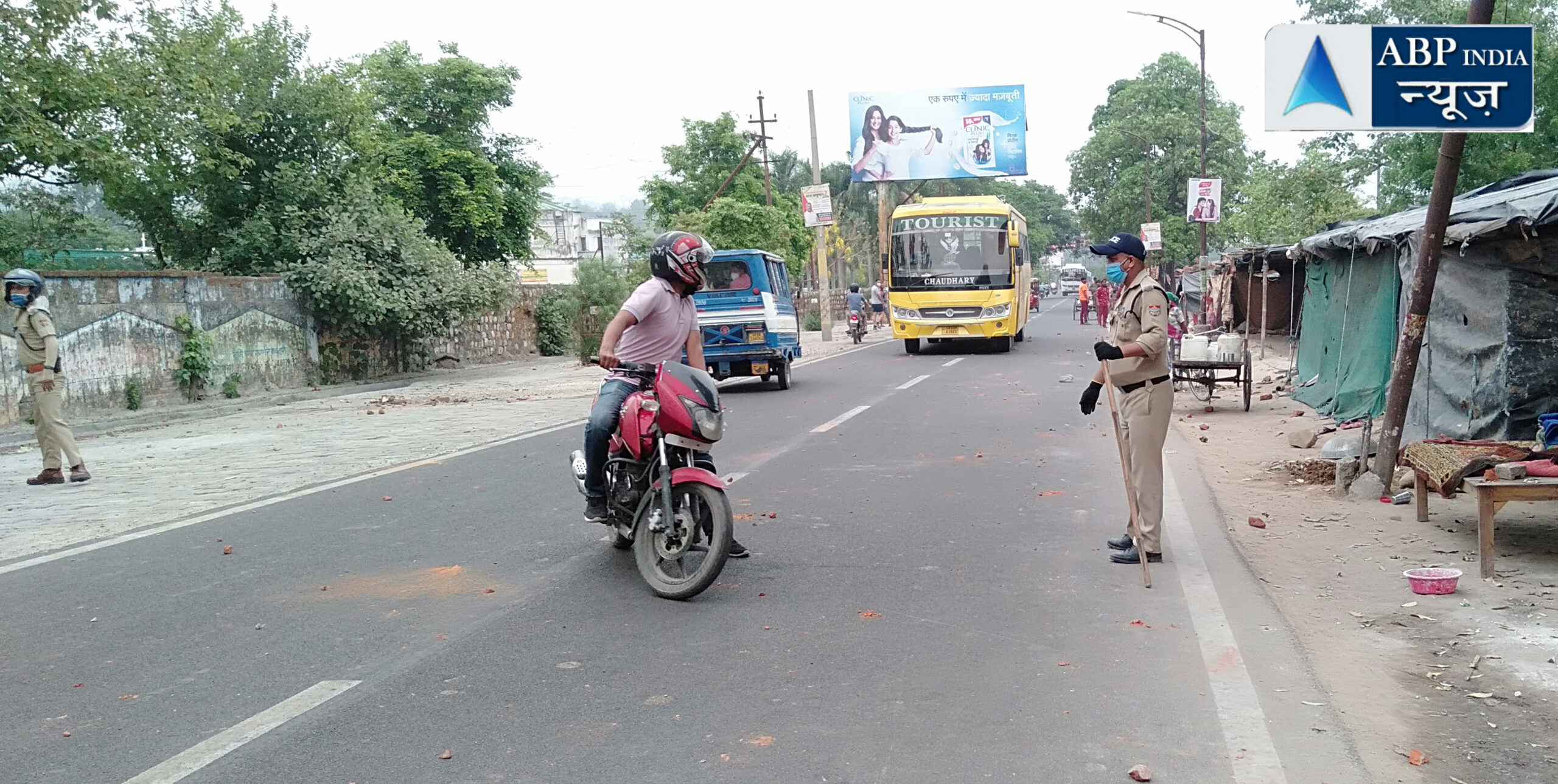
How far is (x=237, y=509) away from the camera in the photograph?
29.7ft

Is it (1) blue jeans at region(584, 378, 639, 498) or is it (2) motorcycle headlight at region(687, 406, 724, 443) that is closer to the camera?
(2) motorcycle headlight at region(687, 406, 724, 443)

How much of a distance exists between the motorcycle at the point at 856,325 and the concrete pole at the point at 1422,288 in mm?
26855

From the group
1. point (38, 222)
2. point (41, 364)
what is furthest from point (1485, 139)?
point (38, 222)

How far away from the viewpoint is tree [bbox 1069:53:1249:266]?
5797 centimetres

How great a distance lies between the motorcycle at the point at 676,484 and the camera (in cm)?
596

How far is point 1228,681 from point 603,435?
3422 mm

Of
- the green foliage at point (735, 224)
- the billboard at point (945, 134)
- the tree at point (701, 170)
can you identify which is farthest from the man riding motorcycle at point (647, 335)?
the tree at point (701, 170)

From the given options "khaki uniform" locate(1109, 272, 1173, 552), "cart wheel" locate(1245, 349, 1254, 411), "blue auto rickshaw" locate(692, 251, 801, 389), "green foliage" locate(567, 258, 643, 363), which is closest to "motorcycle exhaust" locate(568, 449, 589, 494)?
"khaki uniform" locate(1109, 272, 1173, 552)

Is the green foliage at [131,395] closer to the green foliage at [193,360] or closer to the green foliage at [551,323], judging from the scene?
the green foliage at [193,360]

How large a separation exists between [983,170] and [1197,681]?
43.8m

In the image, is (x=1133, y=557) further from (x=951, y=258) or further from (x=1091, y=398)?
(x=951, y=258)

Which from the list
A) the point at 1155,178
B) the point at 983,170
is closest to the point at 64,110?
the point at 983,170

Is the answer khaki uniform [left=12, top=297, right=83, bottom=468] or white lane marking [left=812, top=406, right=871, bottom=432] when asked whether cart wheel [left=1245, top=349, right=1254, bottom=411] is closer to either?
white lane marking [left=812, top=406, right=871, bottom=432]

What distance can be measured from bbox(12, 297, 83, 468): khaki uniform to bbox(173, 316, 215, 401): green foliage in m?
9.42
